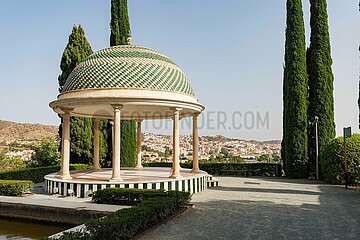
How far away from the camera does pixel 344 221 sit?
8.98 meters

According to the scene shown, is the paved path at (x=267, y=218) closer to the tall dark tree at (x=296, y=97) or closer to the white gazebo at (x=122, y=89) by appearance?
the white gazebo at (x=122, y=89)

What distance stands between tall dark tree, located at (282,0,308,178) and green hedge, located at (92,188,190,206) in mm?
14322

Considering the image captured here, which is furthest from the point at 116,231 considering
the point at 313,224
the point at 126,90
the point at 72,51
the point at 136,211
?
the point at 72,51

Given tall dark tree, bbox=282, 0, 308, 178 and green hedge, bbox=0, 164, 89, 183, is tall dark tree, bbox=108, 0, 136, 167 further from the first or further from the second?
tall dark tree, bbox=282, 0, 308, 178

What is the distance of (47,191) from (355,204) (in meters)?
12.7

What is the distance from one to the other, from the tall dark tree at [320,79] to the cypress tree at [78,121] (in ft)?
53.1

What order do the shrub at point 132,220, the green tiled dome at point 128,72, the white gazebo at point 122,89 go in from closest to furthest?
the shrub at point 132,220, the white gazebo at point 122,89, the green tiled dome at point 128,72

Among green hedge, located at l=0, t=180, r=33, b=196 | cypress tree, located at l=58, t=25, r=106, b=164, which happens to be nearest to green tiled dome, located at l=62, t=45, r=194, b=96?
green hedge, located at l=0, t=180, r=33, b=196

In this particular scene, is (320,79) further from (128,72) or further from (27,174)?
(27,174)

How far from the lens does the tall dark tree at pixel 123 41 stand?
81.9 feet

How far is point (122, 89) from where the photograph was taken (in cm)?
1334

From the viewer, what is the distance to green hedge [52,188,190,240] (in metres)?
6.21

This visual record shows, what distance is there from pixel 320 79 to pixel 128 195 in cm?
1740

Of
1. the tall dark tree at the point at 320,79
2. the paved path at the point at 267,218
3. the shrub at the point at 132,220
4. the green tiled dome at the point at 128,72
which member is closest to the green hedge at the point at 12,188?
the green tiled dome at the point at 128,72
